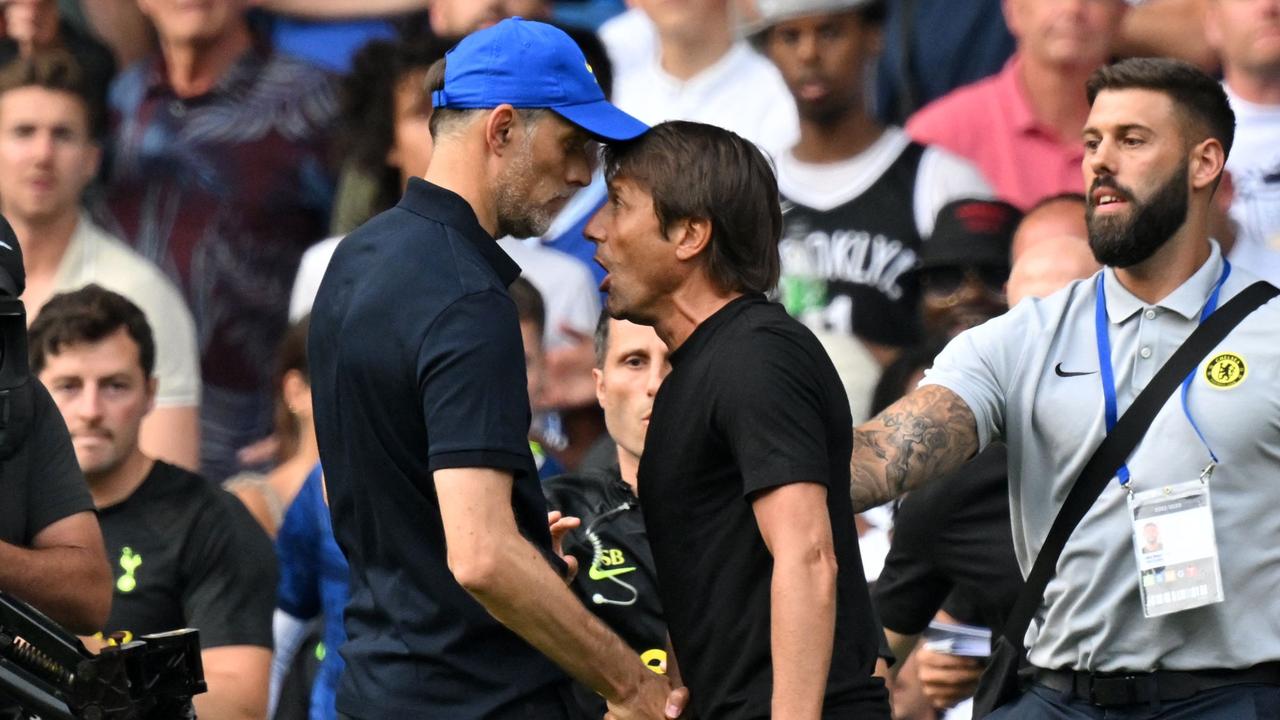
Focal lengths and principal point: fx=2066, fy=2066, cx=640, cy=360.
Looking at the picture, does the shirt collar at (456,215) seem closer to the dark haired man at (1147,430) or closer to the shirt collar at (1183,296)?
the dark haired man at (1147,430)

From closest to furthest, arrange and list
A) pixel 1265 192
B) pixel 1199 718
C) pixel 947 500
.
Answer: pixel 1199 718, pixel 947 500, pixel 1265 192

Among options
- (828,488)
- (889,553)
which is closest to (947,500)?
(889,553)

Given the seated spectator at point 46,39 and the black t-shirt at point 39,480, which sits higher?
the seated spectator at point 46,39

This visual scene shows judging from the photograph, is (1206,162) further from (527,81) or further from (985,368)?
(527,81)

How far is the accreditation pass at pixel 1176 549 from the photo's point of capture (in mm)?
4398

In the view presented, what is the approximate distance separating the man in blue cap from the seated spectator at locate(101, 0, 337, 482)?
4022 millimetres

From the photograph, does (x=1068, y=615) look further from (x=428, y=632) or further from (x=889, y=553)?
(x=428, y=632)

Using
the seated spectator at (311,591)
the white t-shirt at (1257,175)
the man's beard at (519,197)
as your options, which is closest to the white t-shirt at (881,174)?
the white t-shirt at (1257,175)

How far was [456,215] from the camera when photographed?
3998 millimetres

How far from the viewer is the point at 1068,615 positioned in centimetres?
466

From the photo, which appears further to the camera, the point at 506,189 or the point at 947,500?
the point at 947,500

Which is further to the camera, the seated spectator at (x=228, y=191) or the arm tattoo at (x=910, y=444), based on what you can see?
the seated spectator at (x=228, y=191)

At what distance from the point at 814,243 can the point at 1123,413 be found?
2.52m

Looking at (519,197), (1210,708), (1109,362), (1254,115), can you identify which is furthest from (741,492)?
(1254,115)
